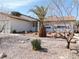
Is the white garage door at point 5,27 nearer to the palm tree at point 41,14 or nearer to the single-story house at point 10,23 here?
the single-story house at point 10,23

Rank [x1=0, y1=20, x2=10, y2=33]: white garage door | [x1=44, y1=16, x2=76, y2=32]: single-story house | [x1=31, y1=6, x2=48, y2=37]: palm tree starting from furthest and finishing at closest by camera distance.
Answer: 1. [x1=0, y1=20, x2=10, y2=33]: white garage door
2. [x1=31, y1=6, x2=48, y2=37]: palm tree
3. [x1=44, y1=16, x2=76, y2=32]: single-story house

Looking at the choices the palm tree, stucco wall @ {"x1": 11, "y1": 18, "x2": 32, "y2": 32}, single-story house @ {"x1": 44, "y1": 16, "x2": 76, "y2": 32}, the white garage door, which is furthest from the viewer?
stucco wall @ {"x1": 11, "y1": 18, "x2": 32, "y2": 32}

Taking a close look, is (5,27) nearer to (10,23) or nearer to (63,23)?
(10,23)

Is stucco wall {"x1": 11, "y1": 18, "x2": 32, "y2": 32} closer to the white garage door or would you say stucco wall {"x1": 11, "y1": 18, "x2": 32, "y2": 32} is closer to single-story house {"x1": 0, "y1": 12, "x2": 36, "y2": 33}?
single-story house {"x1": 0, "y1": 12, "x2": 36, "y2": 33}

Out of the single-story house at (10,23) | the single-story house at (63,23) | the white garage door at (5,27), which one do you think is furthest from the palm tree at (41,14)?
the white garage door at (5,27)

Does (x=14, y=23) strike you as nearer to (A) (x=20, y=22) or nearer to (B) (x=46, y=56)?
(A) (x=20, y=22)

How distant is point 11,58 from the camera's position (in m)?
11.2

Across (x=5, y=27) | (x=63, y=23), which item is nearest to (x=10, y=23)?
(x=5, y=27)

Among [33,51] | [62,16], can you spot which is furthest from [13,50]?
[62,16]

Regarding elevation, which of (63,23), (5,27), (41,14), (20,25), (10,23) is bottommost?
(5,27)

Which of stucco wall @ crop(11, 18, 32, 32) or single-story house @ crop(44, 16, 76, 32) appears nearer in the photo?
single-story house @ crop(44, 16, 76, 32)

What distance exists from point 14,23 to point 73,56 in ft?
79.4

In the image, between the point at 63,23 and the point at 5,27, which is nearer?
the point at 63,23

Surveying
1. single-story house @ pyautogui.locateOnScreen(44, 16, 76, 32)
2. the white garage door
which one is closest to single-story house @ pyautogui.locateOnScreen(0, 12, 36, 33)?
the white garage door
